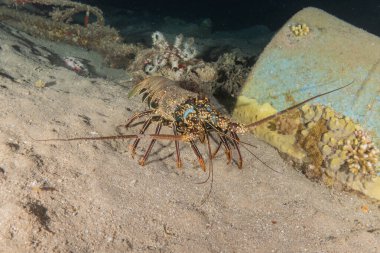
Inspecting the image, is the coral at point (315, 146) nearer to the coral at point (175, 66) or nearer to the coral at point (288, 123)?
the coral at point (288, 123)

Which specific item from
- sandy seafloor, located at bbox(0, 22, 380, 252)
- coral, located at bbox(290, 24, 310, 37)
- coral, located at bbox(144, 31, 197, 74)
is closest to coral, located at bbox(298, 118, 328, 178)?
sandy seafloor, located at bbox(0, 22, 380, 252)

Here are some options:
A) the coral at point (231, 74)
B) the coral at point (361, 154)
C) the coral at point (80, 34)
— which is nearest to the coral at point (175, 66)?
the coral at point (231, 74)

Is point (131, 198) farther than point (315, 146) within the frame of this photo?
No

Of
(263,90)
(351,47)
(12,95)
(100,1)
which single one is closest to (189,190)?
(263,90)

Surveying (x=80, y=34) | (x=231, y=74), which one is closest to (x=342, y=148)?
(x=231, y=74)

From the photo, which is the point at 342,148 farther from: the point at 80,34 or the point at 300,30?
the point at 80,34

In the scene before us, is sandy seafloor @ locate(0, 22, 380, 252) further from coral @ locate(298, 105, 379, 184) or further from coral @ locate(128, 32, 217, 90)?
coral @ locate(128, 32, 217, 90)
